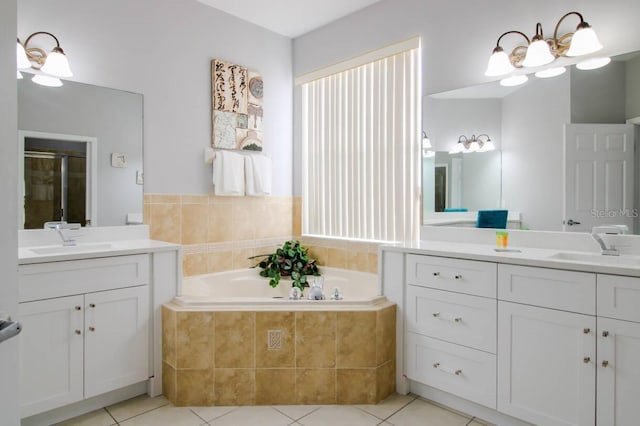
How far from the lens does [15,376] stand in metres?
0.89

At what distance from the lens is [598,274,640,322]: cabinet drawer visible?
1.58 metres

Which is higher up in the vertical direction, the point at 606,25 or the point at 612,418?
the point at 606,25

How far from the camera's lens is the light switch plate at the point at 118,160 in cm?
264

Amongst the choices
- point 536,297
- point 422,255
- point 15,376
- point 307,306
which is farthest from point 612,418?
point 15,376

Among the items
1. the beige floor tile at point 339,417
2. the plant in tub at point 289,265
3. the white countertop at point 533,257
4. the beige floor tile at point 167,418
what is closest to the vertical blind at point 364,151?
the plant in tub at point 289,265

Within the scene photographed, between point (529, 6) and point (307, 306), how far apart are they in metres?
2.20

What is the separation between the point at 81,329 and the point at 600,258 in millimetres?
2657

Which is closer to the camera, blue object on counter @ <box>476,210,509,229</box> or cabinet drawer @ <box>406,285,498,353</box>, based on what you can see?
cabinet drawer @ <box>406,285,498,353</box>

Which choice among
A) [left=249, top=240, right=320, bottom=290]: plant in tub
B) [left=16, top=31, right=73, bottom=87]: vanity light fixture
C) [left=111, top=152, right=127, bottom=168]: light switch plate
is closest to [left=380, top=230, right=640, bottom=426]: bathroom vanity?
[left=249, top=240, right=320, bottom=290]: plant in tub

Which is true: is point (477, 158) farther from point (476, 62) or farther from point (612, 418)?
point (612, 418)

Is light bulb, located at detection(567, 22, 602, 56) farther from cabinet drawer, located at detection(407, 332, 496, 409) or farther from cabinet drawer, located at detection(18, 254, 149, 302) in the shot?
cabinet drawer, located at detection(18, 254, 149, 302)

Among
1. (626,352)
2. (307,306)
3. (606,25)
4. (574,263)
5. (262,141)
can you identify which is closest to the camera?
(626,352)

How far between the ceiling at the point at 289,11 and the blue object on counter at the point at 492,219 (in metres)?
1.86

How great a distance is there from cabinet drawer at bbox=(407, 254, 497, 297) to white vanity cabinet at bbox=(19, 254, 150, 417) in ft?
5.12
